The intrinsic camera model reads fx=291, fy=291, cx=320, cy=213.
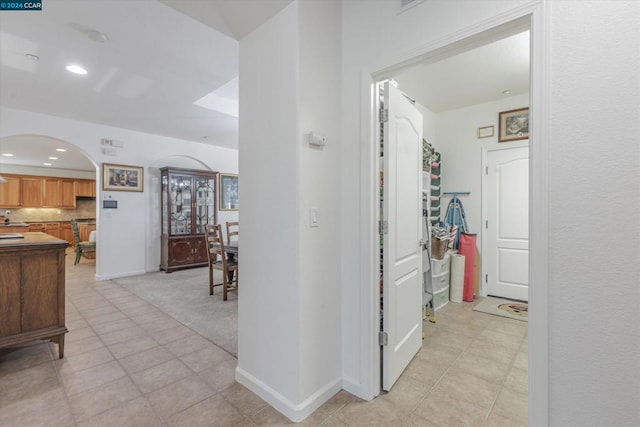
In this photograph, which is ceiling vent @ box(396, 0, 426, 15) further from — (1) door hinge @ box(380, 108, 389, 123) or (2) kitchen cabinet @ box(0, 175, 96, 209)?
(2) kitchen cabinet @ box(0, 175, 96, 209)

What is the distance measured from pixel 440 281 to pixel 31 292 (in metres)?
4.05

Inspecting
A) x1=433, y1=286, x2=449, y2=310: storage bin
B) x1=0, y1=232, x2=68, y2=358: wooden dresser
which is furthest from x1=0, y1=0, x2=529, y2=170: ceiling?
x1=433, y1=286, x2=449, y2=310: storage bin

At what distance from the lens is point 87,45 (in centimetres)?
265

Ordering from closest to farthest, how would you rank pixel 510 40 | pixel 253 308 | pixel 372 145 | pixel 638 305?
1. pixel 638 305
2. pixel 372 145
3. pixel 253 308
4. pixel 510 40

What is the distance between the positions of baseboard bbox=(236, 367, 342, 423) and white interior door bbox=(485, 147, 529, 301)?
126 inches

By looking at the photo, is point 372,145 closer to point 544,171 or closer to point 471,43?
Answer: point 471,43

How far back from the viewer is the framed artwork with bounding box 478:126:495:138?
405cm

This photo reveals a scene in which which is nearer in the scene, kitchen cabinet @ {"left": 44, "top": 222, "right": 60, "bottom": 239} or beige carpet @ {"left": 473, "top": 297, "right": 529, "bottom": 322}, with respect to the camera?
beige carpet @ {"left": 473, "top": 297, "right": 529, "bottom": 322}

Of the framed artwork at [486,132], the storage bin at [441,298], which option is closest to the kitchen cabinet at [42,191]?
the storage bin at [441,298]

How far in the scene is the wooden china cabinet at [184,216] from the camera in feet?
18.6

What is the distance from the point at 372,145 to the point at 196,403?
1995mm

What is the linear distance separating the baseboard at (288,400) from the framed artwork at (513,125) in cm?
379

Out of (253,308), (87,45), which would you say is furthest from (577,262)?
(87,45)

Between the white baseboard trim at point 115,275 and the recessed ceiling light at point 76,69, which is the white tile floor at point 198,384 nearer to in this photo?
the white baseboard trim at point 115,275
